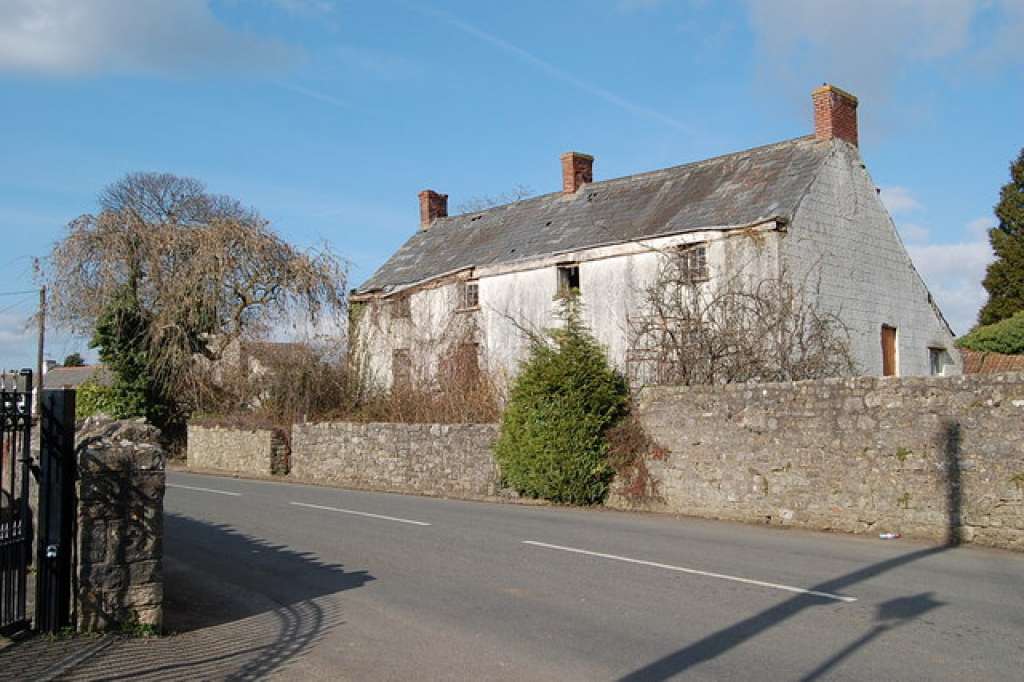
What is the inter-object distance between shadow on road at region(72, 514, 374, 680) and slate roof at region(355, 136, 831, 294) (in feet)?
55.2

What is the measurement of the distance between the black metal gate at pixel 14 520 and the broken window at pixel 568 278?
2250cm

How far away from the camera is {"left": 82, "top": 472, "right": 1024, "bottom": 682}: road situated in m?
6.75

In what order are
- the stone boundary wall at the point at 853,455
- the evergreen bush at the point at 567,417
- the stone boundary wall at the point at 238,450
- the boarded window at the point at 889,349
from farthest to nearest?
1. the stone boundary wall at the point at 238,450
2. the boarded window at the point at 889,349
3. the evergreen bush at the point at 567,417
4. the stone boundary wall at the point at 853,455

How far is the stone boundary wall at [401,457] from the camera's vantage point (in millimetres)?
21438

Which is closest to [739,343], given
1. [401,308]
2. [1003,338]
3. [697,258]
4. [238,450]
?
[697,258]

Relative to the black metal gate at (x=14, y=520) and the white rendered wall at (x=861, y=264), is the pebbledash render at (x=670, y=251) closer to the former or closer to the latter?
the white rendered wall at (x=861, y=264)

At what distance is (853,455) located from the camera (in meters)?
14.2

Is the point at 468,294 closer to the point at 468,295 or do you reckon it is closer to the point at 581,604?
the point at 468,295

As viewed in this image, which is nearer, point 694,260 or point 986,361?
point 694,260

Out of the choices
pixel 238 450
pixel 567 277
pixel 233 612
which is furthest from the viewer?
pixel 238 450

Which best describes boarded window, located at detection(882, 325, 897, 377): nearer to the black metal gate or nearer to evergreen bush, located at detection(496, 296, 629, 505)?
evergreen bush, located at detection(496, 296, 629, 505)

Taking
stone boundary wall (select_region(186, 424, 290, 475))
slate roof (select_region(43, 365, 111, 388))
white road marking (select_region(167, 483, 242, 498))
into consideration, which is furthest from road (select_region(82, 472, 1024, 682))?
slate roof (select_region(43, 365, 111, 388))

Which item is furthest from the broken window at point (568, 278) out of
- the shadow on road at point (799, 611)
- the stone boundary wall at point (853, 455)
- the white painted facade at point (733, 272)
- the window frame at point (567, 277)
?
the shadow on road at point (799, 611)

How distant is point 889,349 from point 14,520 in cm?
2506
